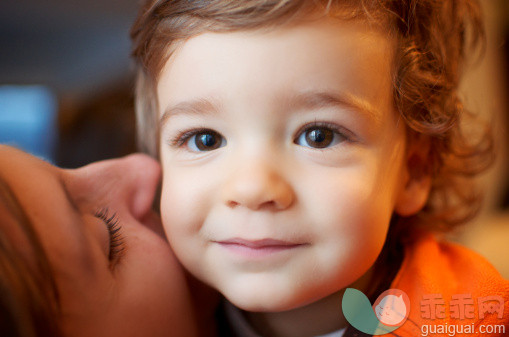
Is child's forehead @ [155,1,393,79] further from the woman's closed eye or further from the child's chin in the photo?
the child's chin

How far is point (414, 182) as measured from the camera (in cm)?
90

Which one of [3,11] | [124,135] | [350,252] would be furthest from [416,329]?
[3,11]

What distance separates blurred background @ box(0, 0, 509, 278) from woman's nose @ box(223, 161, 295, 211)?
2.10ft

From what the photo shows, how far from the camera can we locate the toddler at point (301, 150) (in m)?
0.68

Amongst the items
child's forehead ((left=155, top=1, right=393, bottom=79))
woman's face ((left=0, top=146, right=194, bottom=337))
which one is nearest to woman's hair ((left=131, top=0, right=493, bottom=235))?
child's forehead ((left=155, top=1, right=393, bottom=79))

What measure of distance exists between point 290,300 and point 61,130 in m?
0.98

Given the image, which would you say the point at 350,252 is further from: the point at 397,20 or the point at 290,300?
the point at 397,20

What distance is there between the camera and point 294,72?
0.67 m

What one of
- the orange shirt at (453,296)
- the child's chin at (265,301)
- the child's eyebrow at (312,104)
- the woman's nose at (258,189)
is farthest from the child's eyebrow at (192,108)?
the orange shirt at (453,296)

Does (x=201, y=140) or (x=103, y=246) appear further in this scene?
(x=201, y=140)

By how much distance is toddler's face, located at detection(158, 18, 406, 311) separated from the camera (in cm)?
68

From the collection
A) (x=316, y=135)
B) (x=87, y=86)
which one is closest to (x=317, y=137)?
(x=316, y=135)

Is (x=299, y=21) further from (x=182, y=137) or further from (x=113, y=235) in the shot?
(x=113, y=235)

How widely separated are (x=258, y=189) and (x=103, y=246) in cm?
23
